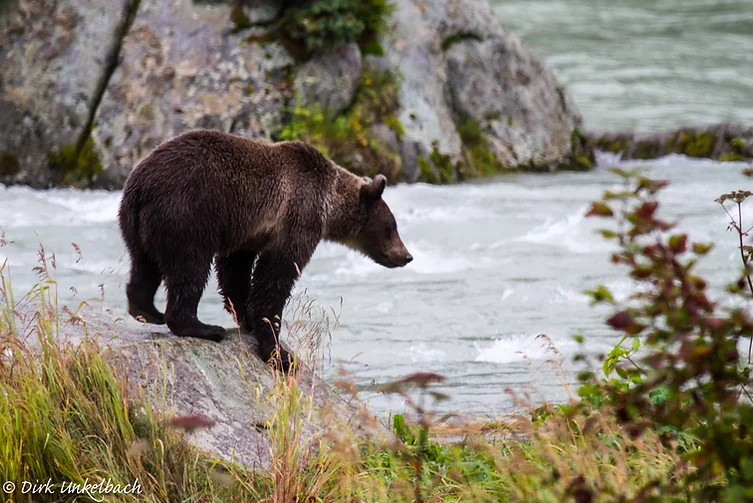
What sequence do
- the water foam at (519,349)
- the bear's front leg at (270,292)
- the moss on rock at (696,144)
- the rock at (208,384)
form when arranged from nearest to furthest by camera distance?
the rock at (208,384)
the bear's front leg at (270,292)
the water foam at (519,349)
the moss on rock at (696,144)

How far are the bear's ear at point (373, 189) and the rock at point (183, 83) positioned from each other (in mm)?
6223

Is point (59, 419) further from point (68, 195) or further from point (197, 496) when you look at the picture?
point (68, 195)

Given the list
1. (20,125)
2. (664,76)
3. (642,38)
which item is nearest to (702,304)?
(20,125)

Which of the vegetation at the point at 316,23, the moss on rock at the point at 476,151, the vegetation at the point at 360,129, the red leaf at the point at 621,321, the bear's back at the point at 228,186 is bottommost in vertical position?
the moss on rock at the point at 476,151

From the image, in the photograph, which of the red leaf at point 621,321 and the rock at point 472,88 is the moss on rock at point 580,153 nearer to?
the rock at point 472,88

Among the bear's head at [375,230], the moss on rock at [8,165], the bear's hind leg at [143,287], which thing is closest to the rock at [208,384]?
the bear's hind leg at [143,287]

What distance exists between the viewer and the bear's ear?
5988mm

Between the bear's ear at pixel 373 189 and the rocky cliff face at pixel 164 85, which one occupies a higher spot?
the bear's ear at pixel 373 189

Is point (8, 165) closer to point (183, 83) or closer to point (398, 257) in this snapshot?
point (183, 83)

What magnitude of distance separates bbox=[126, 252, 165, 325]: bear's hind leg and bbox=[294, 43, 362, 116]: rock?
7403 millimetres

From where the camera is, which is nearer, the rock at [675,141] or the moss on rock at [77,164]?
the moss on rock at [77,164]

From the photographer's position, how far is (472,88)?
47.5 ft

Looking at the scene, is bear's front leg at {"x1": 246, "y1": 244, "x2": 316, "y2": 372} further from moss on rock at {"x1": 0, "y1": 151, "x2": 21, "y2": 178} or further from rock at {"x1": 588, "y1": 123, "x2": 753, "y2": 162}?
rock at {"x1": 588, "y1": 123, "x2": 753, "y2": 162}

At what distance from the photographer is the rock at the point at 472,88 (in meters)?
13.4
